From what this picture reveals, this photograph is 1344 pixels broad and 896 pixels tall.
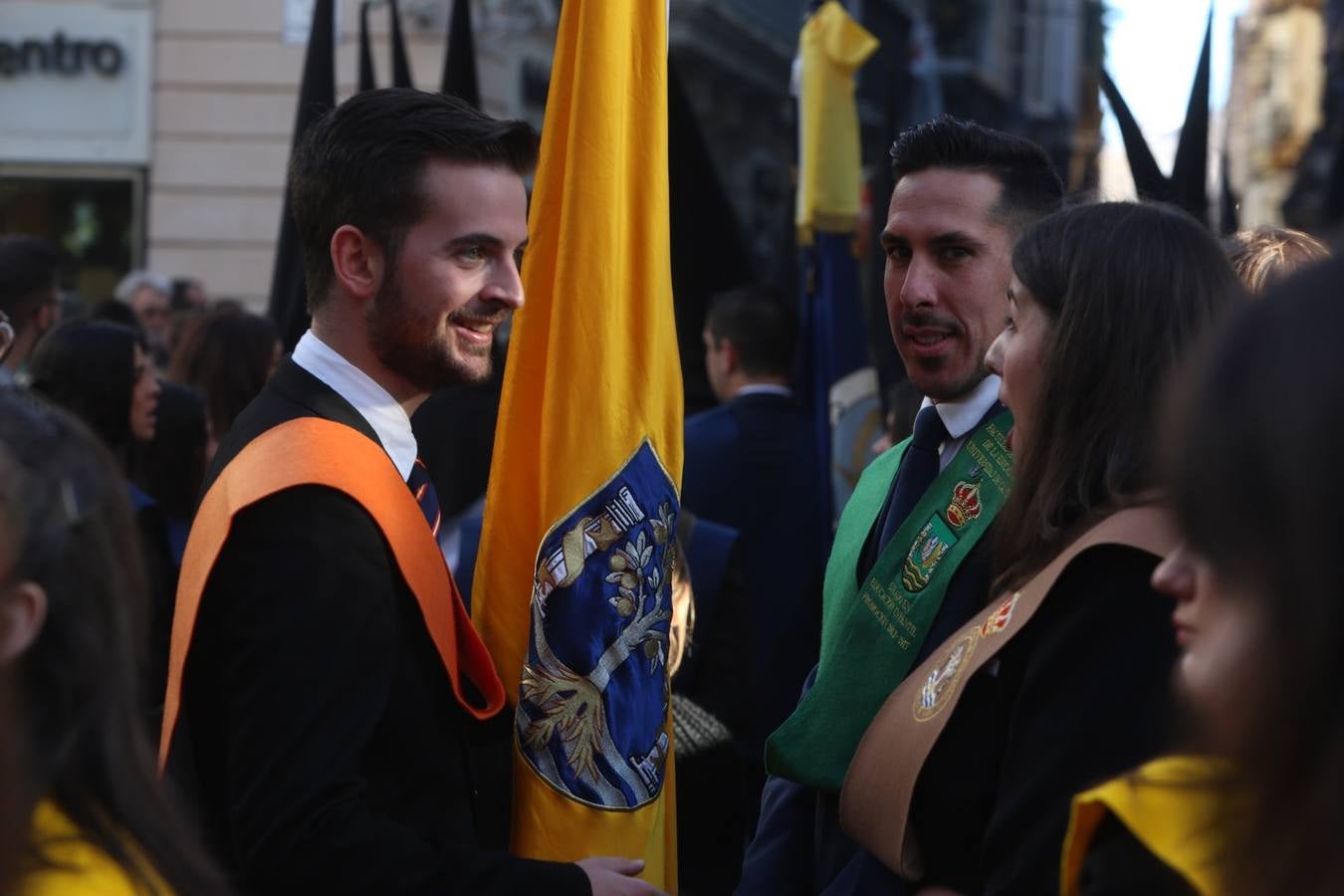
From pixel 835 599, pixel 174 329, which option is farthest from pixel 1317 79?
pixel 835 599

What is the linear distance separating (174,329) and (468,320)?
16.3 ft

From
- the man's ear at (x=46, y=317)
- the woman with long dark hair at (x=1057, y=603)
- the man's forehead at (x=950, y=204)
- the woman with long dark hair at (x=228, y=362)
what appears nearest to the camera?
the woman with long dark hair at (x=1057, y=603)

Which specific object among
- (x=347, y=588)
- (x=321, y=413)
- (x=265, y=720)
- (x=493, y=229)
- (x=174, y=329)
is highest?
(x=493, y=229)

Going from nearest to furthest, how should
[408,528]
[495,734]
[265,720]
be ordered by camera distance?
[265,720] → [408,528] → [495,734]

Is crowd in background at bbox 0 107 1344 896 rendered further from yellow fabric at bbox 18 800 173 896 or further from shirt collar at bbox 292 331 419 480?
shirt collar at bbox 292 331 419 480

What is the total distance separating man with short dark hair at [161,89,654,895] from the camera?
207cm

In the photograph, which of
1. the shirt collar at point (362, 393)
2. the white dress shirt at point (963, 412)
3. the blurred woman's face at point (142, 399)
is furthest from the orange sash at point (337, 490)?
the blurred woman's face at point (142, 399)

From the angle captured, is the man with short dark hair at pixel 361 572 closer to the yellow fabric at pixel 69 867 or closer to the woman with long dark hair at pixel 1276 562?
the yellow fabric at pixel 69 867

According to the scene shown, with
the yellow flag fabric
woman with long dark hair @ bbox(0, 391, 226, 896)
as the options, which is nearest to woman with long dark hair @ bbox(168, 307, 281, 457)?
the yellow flag fabric

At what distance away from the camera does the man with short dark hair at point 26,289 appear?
4.91 meters

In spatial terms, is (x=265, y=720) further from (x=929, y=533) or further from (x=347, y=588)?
(x=929, y=533)

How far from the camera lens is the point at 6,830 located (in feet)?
4.50

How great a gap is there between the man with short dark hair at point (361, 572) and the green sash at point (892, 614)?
32 cm

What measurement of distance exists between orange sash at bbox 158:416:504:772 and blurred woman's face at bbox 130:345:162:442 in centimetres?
229
